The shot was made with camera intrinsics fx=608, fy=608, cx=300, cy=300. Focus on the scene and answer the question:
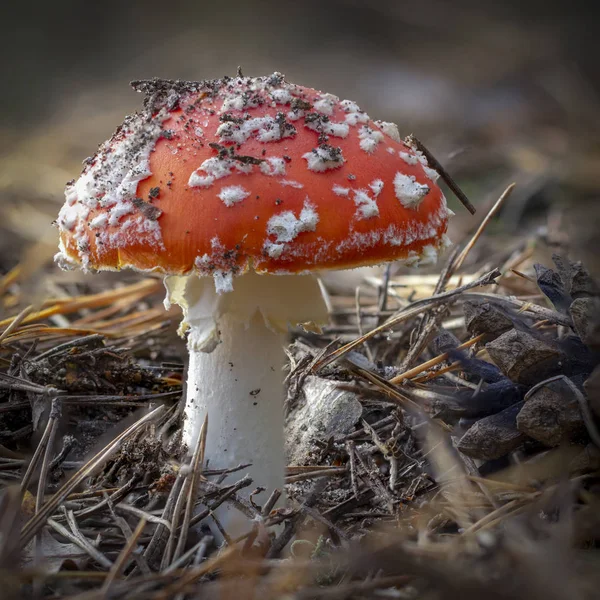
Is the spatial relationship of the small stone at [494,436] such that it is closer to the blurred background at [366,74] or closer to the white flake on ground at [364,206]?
the white flake on ground at [364,206]

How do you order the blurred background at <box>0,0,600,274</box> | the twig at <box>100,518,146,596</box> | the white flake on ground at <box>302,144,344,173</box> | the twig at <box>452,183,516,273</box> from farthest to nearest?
the blurred background at <box>0,0,600,274</box> → the twig at <box>452,183,516,273</box> → the white flake on ground at <box>302,144,344,173</box> → the twig at <box>100,518,146,596</box>

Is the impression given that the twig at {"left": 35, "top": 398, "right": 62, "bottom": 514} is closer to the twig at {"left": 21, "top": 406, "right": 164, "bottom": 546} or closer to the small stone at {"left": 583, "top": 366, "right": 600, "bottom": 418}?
the twig at {"left": 21, "top": 406, "right": 164, "bottom": 546}

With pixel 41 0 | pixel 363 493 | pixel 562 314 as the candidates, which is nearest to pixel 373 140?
pixel 562 314

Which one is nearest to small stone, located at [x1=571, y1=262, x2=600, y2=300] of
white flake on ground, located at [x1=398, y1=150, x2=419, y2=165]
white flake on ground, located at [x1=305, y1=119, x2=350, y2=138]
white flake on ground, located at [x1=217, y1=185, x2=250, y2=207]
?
white flake on ground, located at [x1=398, y1=150, x2=419, y2=165]

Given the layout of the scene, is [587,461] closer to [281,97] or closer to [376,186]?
[376,186]

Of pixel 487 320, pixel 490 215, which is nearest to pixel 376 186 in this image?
pixel 487 320

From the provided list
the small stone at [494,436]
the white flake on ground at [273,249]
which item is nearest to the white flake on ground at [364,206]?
the white flake on ground at [273,249]
